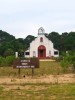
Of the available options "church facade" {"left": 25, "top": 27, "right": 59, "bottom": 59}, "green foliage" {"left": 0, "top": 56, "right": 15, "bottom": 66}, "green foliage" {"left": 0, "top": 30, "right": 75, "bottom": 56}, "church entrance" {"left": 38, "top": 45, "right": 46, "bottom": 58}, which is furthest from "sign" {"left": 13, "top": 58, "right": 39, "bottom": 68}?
"church entrance" {"left": 38, "top": 45, "right": 46, "bottom": 58}

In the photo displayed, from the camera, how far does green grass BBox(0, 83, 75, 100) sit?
12.3m

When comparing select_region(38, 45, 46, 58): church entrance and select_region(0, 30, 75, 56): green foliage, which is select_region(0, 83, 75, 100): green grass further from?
select_region(38, 45, 46, 58): church entrance

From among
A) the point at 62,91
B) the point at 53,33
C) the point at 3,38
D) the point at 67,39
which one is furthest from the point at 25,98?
the point at 3,38

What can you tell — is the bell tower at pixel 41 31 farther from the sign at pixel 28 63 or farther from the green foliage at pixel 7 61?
the sign at pixel 28 63

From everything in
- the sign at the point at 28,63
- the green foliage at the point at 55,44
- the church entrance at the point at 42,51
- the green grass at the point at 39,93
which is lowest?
the green grass at the point at 39,93

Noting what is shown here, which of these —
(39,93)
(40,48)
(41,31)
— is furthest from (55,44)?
(39,93)

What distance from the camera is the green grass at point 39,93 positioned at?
12.3 meters

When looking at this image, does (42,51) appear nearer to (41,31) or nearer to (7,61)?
(41,31)

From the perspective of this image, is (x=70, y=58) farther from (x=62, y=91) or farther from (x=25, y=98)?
(x=25, y=98)

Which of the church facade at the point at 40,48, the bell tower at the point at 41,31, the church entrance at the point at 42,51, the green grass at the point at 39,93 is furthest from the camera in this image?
the church entrance at the point at 42,51

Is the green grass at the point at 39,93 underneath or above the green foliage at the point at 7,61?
underneath

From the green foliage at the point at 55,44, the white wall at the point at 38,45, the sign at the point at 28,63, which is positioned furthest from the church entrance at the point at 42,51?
the sign at the point at 28,63

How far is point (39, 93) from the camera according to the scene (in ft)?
43.8

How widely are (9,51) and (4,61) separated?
3229cm
